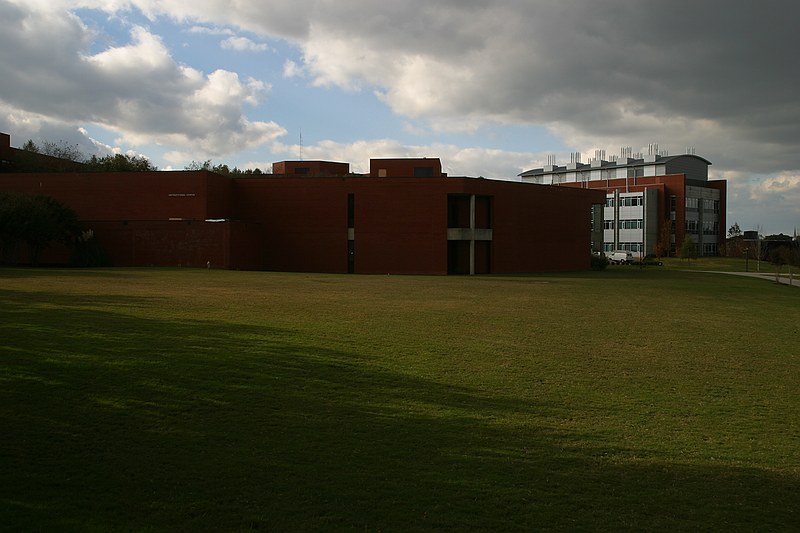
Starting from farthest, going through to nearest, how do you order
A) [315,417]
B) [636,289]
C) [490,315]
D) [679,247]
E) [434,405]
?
[679,247] < [636,289] < [490,315] < [434,405] < [315,417]

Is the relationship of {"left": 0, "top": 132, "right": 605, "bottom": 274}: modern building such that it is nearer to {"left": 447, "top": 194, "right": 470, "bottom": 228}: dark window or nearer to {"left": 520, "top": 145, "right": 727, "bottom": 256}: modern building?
{"left": 447, "top": 194, "right": 470, "bottom": 228}: dark window

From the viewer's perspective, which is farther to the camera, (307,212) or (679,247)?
(679,247)

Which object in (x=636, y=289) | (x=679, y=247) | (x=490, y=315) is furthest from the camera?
(x=679, y=247)

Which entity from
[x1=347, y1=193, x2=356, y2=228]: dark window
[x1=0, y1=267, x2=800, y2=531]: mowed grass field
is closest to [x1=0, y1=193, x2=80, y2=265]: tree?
[x1=347, y1=193, x2=356, y2=228]: dark window

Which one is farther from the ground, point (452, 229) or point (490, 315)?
point (452, 229)

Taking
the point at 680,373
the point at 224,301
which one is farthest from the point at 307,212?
the point at 680,373

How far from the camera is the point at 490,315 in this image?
70.0ft

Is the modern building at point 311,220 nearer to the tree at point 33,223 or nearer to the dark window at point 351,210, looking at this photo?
the dark window at point 351,210

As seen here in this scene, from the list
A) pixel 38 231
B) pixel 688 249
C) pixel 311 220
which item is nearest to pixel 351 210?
pixel 311 220

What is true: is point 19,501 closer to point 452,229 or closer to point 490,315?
point 490,315

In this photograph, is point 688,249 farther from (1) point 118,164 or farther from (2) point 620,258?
(1) point 118,164

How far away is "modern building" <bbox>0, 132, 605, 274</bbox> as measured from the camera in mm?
46188

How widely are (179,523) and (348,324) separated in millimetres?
11431

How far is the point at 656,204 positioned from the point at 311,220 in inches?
2649
